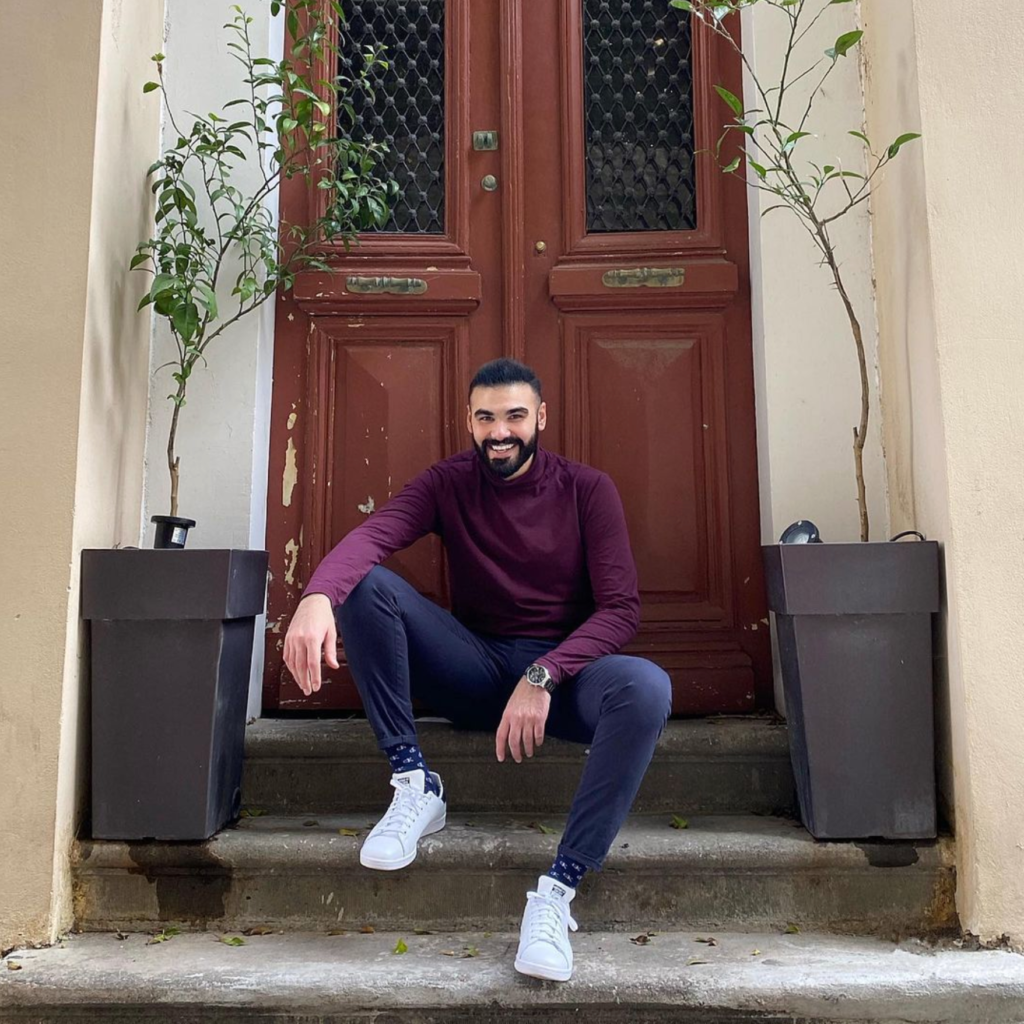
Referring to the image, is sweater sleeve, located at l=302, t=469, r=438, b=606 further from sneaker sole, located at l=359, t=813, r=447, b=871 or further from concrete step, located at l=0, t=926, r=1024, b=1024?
concrete step, located at l=0, t=926, r=1024, b=1024

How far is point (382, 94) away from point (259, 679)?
1798 mm

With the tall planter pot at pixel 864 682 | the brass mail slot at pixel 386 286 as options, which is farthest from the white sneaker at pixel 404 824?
the brass mail slot at pixel 386 286

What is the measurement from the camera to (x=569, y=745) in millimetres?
2312

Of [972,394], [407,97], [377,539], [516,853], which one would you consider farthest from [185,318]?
[972,394]

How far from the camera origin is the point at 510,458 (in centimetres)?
232

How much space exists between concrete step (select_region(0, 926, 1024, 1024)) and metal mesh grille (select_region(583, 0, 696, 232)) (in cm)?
202

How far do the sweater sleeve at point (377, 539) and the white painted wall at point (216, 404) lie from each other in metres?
0.47

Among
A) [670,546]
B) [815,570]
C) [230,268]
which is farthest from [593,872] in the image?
[230,268]

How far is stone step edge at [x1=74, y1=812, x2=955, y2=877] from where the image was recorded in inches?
79.3

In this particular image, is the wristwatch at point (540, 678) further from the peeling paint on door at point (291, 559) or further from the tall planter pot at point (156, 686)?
the peeling paint on door at point (291, 559)

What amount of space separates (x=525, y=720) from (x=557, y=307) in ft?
4.39

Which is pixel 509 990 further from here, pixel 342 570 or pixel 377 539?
pixel 377 539

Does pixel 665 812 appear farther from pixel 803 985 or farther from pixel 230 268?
pixel 230 268

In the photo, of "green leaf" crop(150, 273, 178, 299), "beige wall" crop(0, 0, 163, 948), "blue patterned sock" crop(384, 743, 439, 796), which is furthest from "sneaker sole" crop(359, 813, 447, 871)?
"green leaf" crop(150, 273, 178, 299)
